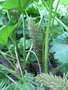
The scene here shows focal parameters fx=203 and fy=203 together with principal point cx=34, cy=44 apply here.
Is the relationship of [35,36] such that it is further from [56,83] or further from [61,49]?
[56,83]

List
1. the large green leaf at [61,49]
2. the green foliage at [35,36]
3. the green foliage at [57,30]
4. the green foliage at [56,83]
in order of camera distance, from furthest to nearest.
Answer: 1. the green foliage at [57,30]
2. the green foliage at [35,36]
3. the large green leaf at [61,49]
4. the green foliage at [56,83]

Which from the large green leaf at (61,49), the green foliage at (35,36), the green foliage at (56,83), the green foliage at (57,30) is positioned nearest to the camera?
the green foliage at (56,83)

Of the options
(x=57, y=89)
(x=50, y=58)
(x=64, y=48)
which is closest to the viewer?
(x=57, y=89)

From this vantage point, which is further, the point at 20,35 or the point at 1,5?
the point at 20,35

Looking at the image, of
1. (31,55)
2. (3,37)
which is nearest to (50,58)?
(31,55)

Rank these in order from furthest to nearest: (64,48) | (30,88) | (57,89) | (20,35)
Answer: (20,35) → (64,48) → (30,88) → (57,89)

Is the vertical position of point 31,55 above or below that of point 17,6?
below

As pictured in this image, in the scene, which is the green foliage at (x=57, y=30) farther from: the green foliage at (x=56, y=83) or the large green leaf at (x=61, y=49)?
the green foliage at (x=56, y=83)

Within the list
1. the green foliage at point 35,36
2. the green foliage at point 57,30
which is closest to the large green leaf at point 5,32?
the green foliage at point 35,36

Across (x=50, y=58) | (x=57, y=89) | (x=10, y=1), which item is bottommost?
(x=50, y=58)

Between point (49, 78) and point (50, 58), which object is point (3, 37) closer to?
point (50, 58)
